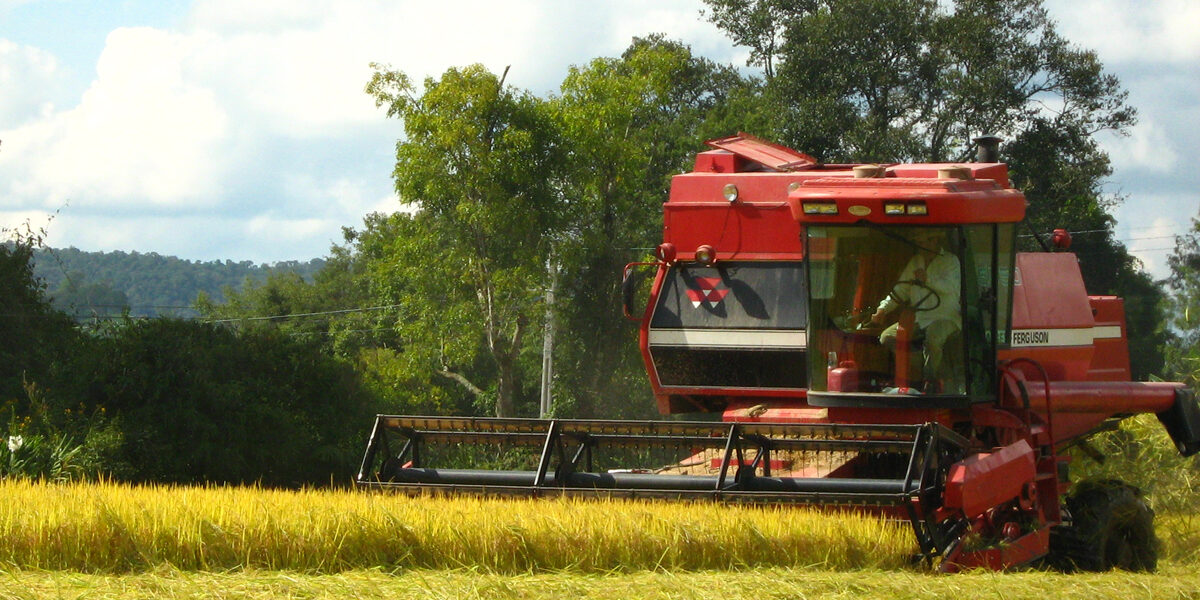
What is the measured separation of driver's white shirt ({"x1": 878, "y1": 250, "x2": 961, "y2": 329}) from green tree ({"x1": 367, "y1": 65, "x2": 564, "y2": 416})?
15772 millimetres

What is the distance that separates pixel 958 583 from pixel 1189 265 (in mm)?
45642

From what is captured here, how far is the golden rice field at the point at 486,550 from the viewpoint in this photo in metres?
6.10

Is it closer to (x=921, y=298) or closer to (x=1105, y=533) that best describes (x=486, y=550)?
(x=921, y=298)

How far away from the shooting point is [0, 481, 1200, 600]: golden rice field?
610 centimetres

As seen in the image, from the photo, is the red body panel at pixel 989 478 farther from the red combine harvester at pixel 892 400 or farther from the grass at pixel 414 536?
the grass at pixel 414 536

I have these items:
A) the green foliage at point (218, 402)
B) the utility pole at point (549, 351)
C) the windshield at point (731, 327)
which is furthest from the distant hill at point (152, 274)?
the windshield at point (731, 327)

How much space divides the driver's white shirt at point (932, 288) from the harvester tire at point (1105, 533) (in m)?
1.60

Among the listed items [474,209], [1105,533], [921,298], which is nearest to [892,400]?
[921,298]

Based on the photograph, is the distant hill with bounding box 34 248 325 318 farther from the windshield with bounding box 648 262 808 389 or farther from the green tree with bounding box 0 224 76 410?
the windshield with bounding box 648 262 808 389

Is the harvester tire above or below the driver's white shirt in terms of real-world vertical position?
below

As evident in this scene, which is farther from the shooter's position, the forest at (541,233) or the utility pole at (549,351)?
the utility pole at (549,351)

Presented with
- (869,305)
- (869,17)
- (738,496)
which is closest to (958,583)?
(738,496)

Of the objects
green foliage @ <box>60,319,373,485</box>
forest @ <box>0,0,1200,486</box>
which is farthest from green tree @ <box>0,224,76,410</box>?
green foliage @ <box>60,319,373,485</box>

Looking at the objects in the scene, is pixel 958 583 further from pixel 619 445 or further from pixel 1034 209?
pixel 1034 209
